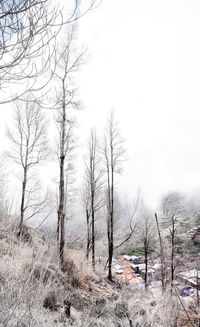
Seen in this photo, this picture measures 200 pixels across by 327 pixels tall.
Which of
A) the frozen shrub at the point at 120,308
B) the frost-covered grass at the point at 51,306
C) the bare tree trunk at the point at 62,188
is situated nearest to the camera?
the frost-covered grass at the point at 51,306

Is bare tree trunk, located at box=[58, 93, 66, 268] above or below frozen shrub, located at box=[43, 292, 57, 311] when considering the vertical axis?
above

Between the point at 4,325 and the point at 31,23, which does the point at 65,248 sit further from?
the point at 31,23

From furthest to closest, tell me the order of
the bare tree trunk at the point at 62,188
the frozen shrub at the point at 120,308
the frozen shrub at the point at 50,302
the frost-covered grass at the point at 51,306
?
the bare tree trunk at the point at 62,188 < the frozen shrub at the point at 120,308 < the frozen shrub at the point at 50,302 < the frost-covered grass at the point at 51,306

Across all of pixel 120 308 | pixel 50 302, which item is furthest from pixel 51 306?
pixel 120 308

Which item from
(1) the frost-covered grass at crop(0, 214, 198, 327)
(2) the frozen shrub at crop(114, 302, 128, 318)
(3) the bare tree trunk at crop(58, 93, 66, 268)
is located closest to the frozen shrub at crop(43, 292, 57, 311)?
(1) the frost-covered grass at crop(0, 214, 198, 327)

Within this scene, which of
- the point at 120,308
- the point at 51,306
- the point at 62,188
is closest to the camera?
the point at 51,306

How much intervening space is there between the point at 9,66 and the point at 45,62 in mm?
348

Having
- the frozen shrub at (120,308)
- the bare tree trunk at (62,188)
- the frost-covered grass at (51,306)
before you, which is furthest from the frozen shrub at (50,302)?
the bare tree trunk at (62,188)

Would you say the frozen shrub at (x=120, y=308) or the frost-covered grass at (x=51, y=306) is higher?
the frost-covered grass at (x=51, y=306)

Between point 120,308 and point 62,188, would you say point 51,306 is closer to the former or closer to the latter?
point 120,308

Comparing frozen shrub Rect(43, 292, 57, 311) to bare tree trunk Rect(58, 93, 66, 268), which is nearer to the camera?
frozen shrub Rect(43, 292, 57, 311)

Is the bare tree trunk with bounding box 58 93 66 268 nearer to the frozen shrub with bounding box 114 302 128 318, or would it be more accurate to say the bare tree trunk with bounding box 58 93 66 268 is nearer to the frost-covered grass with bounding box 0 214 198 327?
the frost-covered grass with bounding box 0 214 198 327

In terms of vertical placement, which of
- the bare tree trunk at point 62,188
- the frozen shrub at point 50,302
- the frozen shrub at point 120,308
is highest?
the bare tree trunk at point 62,188

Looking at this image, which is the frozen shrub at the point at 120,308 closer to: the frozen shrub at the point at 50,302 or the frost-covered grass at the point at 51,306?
the frost-covered grass at the point at 51,306
